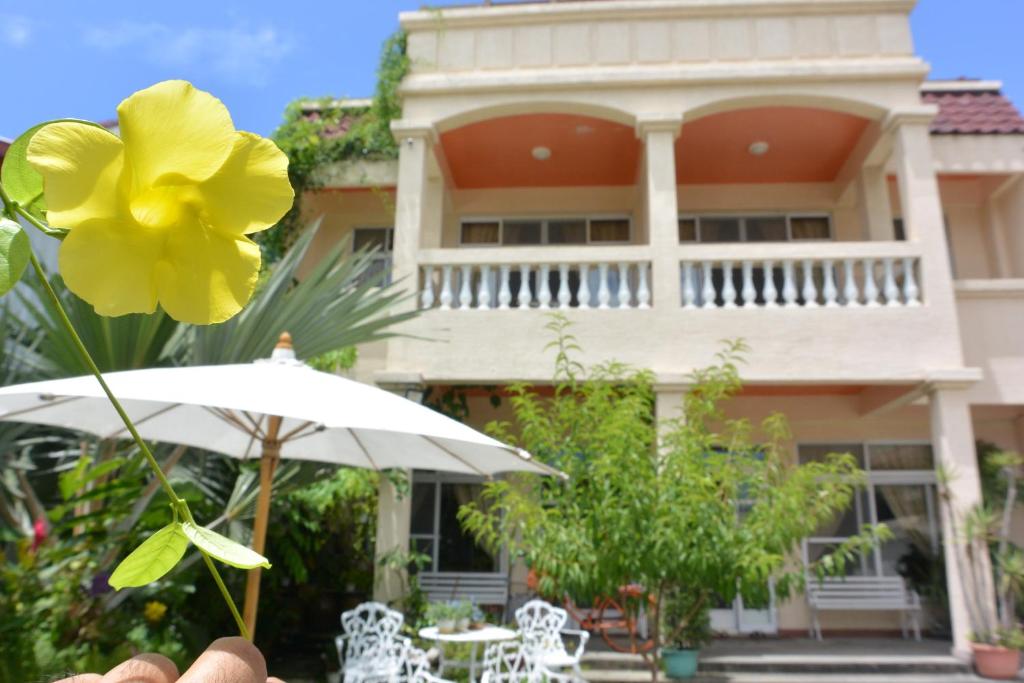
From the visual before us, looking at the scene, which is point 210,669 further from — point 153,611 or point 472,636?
point 472,636

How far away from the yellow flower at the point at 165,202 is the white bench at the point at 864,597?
1059cm

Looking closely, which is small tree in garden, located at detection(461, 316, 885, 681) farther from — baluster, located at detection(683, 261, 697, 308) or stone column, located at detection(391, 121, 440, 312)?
stone column, located at detection(391, 121, 440, 312)

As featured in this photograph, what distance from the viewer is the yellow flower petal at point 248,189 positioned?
0.43 metres

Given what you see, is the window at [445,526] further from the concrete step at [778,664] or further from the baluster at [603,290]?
the baluster at [603,290]

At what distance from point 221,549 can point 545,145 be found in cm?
1031

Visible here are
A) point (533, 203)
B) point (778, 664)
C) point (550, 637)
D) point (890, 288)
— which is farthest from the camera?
point (533, 203)

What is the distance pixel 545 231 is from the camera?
11.4 meters

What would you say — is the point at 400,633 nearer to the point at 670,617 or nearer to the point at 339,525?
the point at 339,525

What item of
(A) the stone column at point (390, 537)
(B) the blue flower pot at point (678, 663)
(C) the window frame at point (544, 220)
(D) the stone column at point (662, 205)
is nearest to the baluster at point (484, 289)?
(D) the stone column at point (662, 205)

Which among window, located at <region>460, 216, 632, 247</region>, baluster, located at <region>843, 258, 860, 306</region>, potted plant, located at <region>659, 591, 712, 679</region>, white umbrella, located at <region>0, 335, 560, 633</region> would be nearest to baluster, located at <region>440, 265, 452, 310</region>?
window, located at <region>460, 216, 632, 247</region>

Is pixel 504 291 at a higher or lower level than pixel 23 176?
higher

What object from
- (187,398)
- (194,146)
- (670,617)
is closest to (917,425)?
(670,617)

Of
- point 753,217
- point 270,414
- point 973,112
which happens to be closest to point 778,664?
point 753,217

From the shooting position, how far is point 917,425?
1033cm
